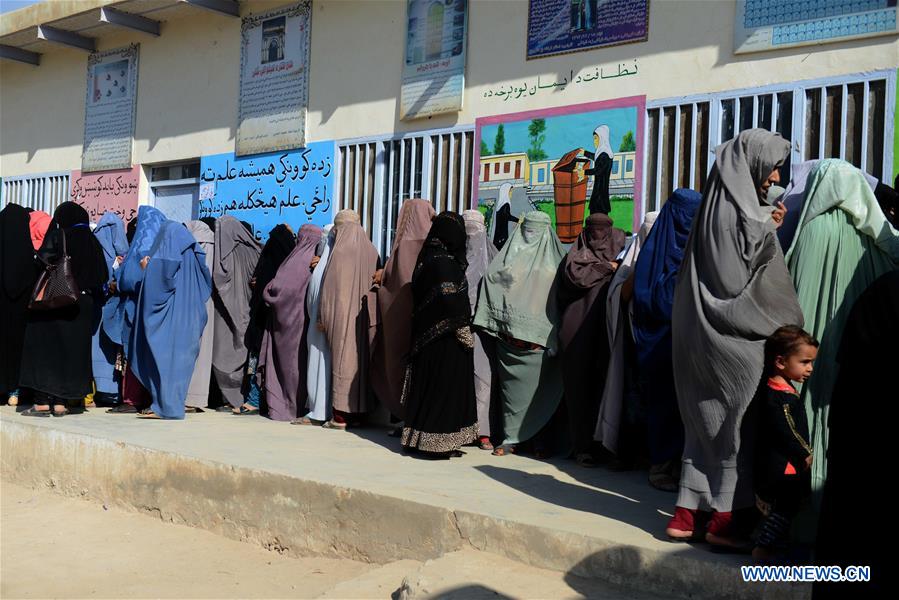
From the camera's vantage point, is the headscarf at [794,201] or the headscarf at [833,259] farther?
the headscarf at [794,201]

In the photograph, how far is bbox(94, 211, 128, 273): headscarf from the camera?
738cm

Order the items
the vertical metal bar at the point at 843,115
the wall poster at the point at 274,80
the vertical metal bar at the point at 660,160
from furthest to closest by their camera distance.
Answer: the wall poster at the point at 274,80 < the vertical metal bar at the point at 660,160 < the vertical metal bar at the point at 843,115

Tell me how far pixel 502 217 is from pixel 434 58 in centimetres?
149

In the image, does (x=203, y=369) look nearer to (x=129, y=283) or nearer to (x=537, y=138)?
(x=129, y=283)

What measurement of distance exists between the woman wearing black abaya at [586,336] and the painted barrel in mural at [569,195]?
1144 millimetres

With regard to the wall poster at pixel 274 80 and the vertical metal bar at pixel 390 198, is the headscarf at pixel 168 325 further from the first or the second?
the wall poster at pixel 274 80

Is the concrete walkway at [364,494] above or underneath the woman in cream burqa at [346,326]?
underneath

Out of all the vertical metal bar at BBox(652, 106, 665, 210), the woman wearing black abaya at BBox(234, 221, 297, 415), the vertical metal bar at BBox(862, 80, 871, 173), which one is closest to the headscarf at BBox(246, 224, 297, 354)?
the woman wearing black abaya at BBox(234, 221, 297, 415)

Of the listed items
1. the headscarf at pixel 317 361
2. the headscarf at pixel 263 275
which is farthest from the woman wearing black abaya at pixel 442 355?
the headscarf at pixel 263 275

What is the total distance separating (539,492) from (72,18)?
799cm

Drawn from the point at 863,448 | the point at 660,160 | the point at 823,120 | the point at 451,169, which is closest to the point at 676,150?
the point at 660,160

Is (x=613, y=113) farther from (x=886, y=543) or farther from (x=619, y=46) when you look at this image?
(x=886, y=543)

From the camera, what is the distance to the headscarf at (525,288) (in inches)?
208

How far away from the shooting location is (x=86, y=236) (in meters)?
6.71
